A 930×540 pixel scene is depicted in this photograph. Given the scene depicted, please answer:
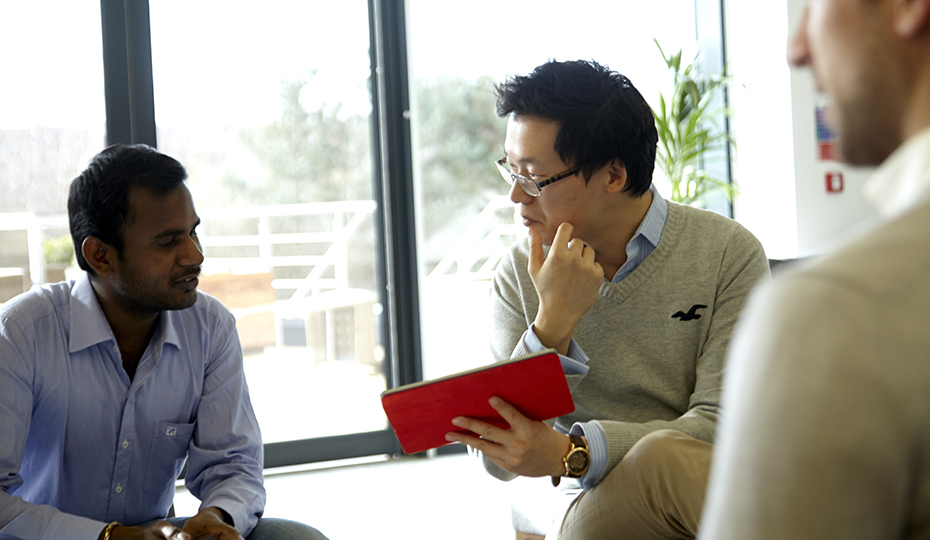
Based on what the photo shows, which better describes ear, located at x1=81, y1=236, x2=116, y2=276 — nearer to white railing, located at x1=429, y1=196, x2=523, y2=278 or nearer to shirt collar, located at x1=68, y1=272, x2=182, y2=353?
shirt collar, located at x1=68, y1=272, x2=182, y2=353

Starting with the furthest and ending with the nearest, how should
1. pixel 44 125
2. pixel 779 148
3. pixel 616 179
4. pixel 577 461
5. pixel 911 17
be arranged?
1. pixel 779 148
2. pixel 44 125
3. pixel 616 179
4. pixel 577 461
5. pixel 911 17

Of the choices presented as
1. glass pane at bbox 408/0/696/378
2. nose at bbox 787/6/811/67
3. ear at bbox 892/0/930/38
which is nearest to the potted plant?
glass pane at bbox 408/0/696/378

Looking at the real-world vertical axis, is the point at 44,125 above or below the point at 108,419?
above

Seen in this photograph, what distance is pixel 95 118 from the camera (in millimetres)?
3211

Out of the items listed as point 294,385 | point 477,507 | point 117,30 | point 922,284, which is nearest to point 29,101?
point 117,30

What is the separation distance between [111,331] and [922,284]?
1.56 metres

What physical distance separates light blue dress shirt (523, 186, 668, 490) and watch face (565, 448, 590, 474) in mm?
11

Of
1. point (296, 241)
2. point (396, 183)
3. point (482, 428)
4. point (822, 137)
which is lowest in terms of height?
point (482, 428)

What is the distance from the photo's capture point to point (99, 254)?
1663 millimetres

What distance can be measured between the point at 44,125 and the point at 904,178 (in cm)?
342

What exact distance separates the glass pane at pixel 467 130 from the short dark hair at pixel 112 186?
2.08 meters

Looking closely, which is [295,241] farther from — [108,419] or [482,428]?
[482,428]

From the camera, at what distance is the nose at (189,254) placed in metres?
1.69

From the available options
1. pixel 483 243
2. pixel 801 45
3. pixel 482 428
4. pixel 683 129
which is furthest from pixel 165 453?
pixel 683 129
